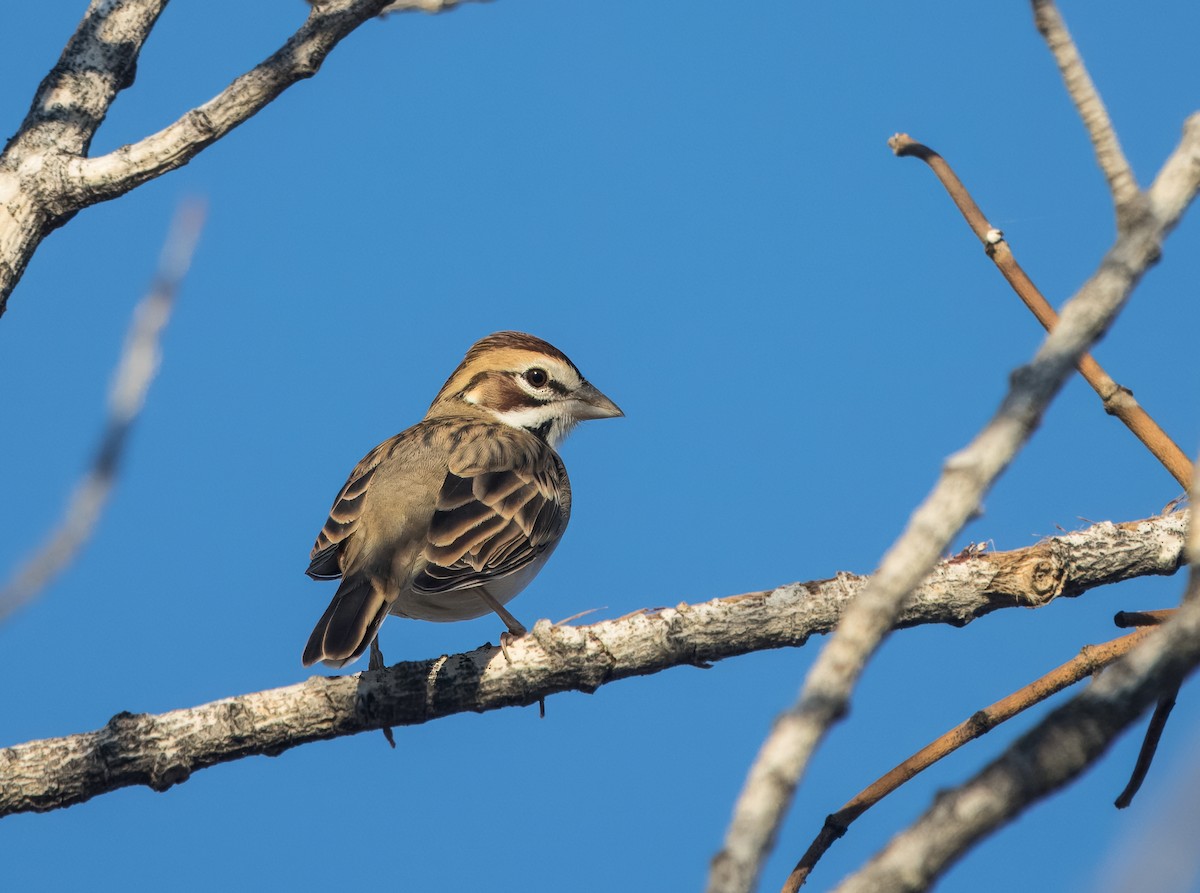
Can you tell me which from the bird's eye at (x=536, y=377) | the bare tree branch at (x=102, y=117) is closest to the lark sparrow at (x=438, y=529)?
the bird's eye at (x=536, y=377)

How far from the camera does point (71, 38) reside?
254 inches

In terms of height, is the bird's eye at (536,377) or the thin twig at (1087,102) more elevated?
the bird's eye at (536,377)

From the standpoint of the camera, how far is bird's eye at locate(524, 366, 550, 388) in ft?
30.5

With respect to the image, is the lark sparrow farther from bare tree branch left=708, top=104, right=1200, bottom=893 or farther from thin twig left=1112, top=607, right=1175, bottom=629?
bare tree branch left=708, top=104, right=1200, bottom=893

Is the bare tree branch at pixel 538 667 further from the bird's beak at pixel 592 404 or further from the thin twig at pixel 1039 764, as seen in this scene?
the bird's beak at pixel 592 404

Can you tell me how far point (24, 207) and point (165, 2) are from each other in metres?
1.43

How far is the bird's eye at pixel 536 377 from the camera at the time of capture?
9281 mm

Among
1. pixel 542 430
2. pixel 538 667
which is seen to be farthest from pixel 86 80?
pixel 542 430

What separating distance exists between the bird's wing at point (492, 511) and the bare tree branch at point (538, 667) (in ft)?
3.04

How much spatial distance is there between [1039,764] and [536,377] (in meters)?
7.14

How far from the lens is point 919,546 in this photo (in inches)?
101

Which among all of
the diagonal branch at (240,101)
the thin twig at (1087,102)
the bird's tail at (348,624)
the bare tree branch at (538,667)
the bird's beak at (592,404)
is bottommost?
the thin twig at (1087,102)

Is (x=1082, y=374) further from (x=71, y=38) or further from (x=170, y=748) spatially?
(x=71, y=38)

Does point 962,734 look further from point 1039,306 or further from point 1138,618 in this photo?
point 1039,306
